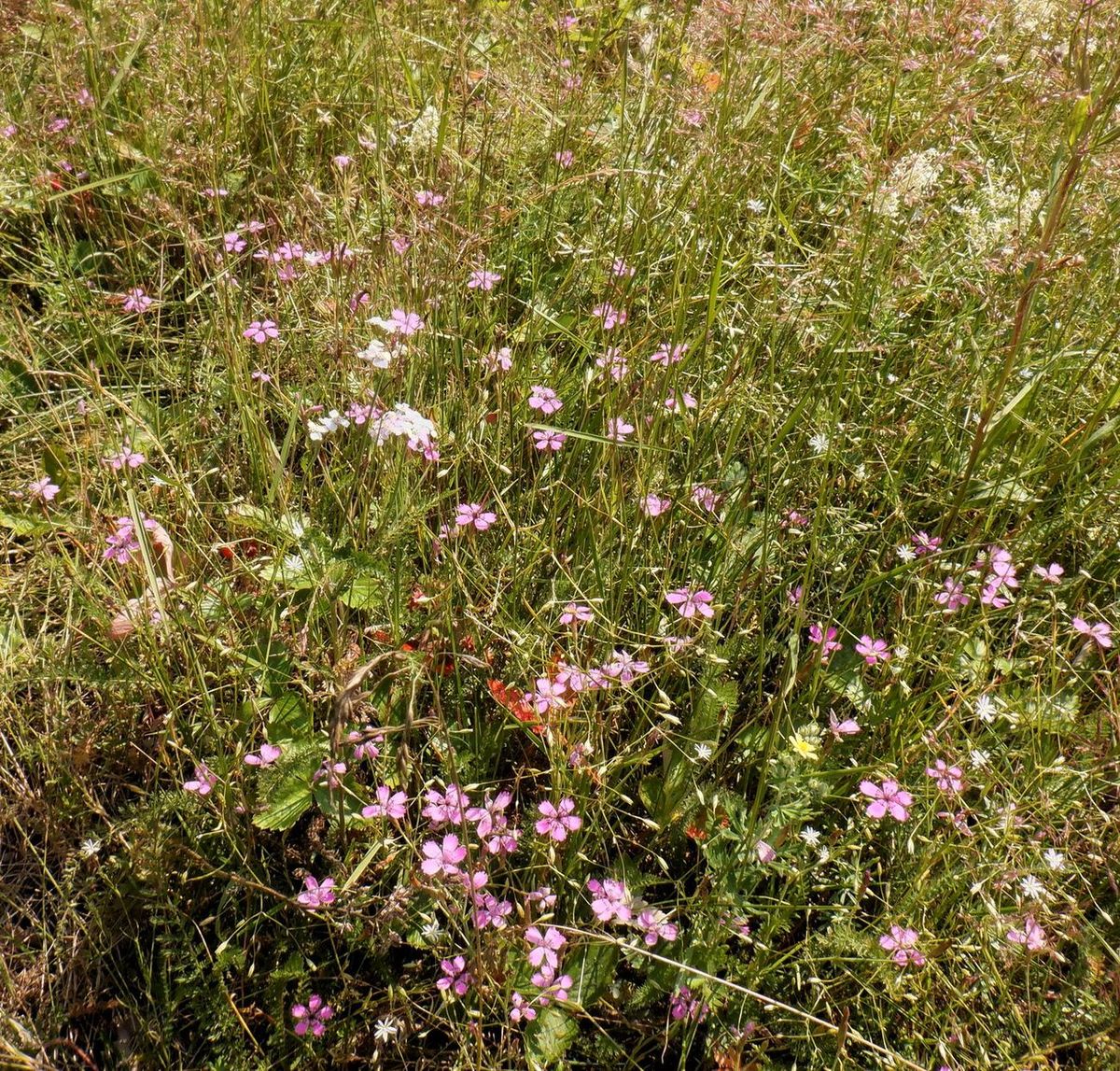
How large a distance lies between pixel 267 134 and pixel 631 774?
5.59 feet

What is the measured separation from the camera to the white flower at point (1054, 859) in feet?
4.66

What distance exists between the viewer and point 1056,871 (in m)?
1.45

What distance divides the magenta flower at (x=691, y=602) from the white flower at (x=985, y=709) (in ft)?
1.48

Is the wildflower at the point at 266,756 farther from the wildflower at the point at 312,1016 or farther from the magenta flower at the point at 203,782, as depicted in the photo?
the wildflower at the point at 312,1016

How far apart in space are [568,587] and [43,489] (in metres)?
1.00

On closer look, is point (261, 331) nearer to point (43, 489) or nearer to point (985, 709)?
point (43, 489)

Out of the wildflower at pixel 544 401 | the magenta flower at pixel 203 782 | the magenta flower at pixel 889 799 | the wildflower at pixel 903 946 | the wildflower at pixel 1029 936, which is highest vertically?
the wildflower at pixel 544 401

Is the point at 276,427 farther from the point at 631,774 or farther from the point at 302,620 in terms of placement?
the point at 631,774

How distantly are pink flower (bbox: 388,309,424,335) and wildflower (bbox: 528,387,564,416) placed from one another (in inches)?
10.0

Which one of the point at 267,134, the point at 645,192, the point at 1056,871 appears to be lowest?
the point at 1056,871

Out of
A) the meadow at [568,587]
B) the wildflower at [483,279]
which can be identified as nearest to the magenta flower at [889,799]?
the meadow at [568,587]

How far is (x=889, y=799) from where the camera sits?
1.45 meters

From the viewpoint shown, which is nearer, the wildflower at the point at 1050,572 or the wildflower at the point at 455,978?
the wildflower at the point at 455,978

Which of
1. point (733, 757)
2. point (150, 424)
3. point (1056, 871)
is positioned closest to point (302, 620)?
point (150, 424)
